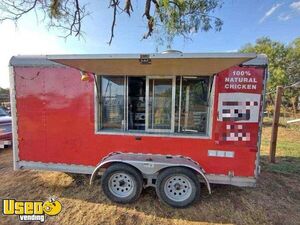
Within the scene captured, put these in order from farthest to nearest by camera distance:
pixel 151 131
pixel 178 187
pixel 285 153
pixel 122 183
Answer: pixel 285 153 → pixel 151 131 → pixel 122 183 → pixel 178 187

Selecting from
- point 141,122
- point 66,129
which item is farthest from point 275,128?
point 66,129

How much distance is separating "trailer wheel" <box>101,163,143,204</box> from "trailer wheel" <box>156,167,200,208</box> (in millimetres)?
395

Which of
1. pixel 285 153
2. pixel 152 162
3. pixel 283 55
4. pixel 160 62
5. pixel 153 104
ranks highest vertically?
pixel 283 55

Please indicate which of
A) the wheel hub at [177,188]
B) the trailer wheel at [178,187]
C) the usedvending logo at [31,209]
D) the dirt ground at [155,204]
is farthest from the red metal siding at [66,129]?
the usedvending logo at [31,209]

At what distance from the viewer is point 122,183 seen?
382cm

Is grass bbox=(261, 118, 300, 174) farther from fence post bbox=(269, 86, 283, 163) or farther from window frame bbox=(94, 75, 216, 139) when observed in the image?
window frame bbox=(94, 75, 216, 139)

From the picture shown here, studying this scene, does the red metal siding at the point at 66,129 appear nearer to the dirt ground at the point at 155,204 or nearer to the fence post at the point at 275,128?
the dirt ground at the point at 155,204

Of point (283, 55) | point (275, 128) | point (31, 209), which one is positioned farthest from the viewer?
point (283, 55)

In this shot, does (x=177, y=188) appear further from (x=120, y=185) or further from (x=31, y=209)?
(x=31, y=209)

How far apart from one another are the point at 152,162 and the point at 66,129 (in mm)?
1806

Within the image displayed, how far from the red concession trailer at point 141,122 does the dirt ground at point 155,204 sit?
0.87 feet

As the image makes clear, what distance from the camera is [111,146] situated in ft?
13.1

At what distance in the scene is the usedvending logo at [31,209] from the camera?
Answer: 3.41 metres

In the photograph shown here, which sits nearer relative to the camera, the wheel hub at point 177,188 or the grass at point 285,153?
the wheel hub at point 177,188
